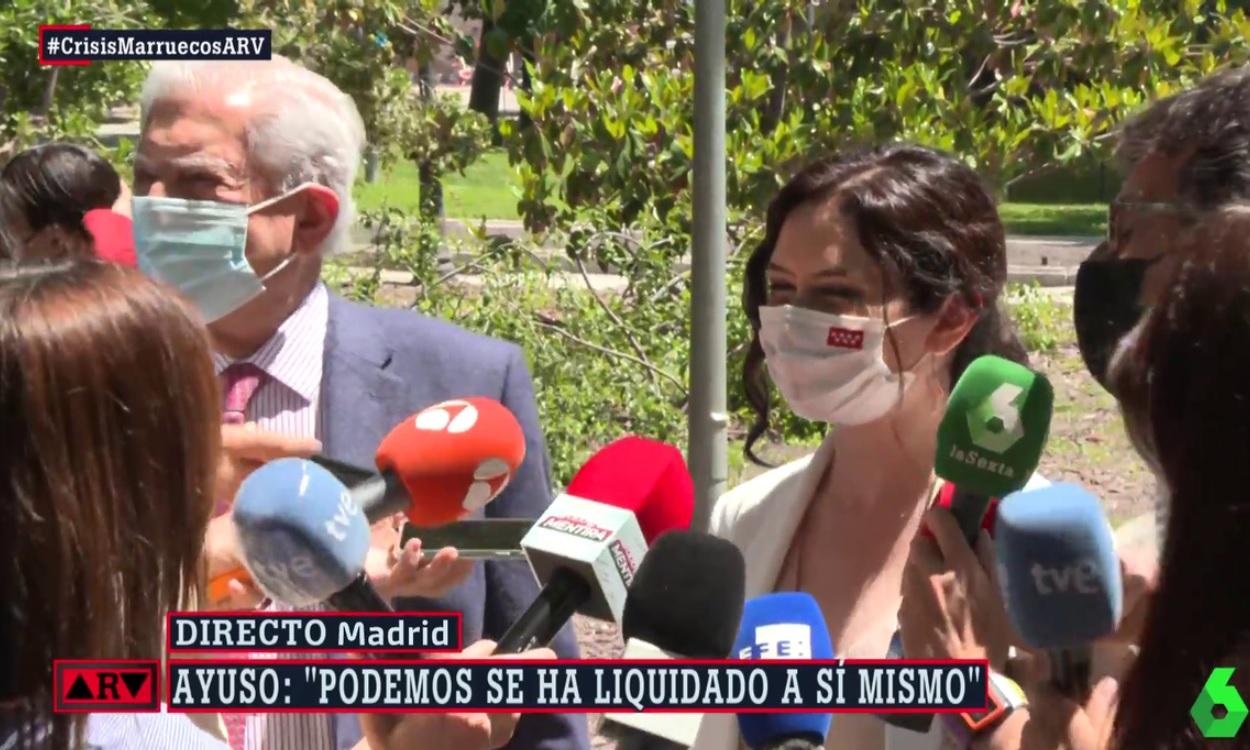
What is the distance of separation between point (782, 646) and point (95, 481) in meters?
0.80

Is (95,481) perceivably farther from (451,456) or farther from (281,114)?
(281,114)

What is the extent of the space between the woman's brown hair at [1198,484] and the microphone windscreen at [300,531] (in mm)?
845

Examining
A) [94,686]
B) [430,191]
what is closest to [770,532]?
[94,686]

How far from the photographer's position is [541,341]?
6.61 m

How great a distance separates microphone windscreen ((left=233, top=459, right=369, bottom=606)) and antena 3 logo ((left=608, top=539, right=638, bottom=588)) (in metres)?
0.29

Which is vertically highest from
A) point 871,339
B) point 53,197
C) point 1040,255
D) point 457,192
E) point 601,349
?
point 871,339

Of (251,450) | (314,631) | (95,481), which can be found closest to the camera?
(95,481)

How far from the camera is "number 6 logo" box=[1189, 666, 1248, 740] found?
1683mm

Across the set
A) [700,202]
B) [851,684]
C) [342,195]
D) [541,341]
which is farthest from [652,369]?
[851,684]

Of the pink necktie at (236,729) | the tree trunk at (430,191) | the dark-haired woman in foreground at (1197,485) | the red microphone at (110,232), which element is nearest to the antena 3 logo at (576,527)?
the dark-haired woman in foreground at (1197,485)

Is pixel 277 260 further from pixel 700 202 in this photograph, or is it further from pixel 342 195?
pixel 700 202

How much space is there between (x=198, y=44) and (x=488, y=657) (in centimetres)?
235

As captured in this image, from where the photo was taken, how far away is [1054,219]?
20.6 m

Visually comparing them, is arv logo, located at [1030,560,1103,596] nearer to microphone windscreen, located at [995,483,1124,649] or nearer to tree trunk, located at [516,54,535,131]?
microphone windscreen, located at [995,483,1124,649]
